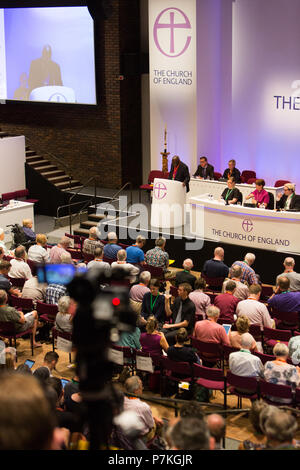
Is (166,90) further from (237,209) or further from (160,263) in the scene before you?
(160,263)

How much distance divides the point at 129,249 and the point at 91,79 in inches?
288

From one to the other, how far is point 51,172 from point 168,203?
18.7 ft

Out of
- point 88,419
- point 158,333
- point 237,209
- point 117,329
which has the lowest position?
point 158,333

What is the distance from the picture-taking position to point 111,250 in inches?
424

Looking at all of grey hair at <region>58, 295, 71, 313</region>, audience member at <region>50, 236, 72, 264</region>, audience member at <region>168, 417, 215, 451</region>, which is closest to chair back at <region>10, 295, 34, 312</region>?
grey hair at <region>58, 295, 71, 313</region>

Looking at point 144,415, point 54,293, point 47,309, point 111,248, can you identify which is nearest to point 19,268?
point 54,293

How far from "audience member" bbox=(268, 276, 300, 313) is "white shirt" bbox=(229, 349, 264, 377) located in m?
1.90

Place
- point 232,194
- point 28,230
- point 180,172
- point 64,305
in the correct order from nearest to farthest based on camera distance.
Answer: point 64,305 → point 232,194 → point 28,230 → point 180,172

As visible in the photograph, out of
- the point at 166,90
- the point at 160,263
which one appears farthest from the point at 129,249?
the point at 166,90

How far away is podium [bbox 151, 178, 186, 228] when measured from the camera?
12.5m

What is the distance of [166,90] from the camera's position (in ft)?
48.4

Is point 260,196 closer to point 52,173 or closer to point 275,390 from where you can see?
point 275,390

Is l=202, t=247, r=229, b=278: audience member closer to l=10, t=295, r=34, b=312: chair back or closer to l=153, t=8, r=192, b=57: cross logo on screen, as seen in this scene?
l=10, t=295, r=34, b=312: chair back

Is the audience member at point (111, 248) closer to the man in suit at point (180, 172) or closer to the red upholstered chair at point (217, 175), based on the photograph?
the man in suit at point (180, 172)
